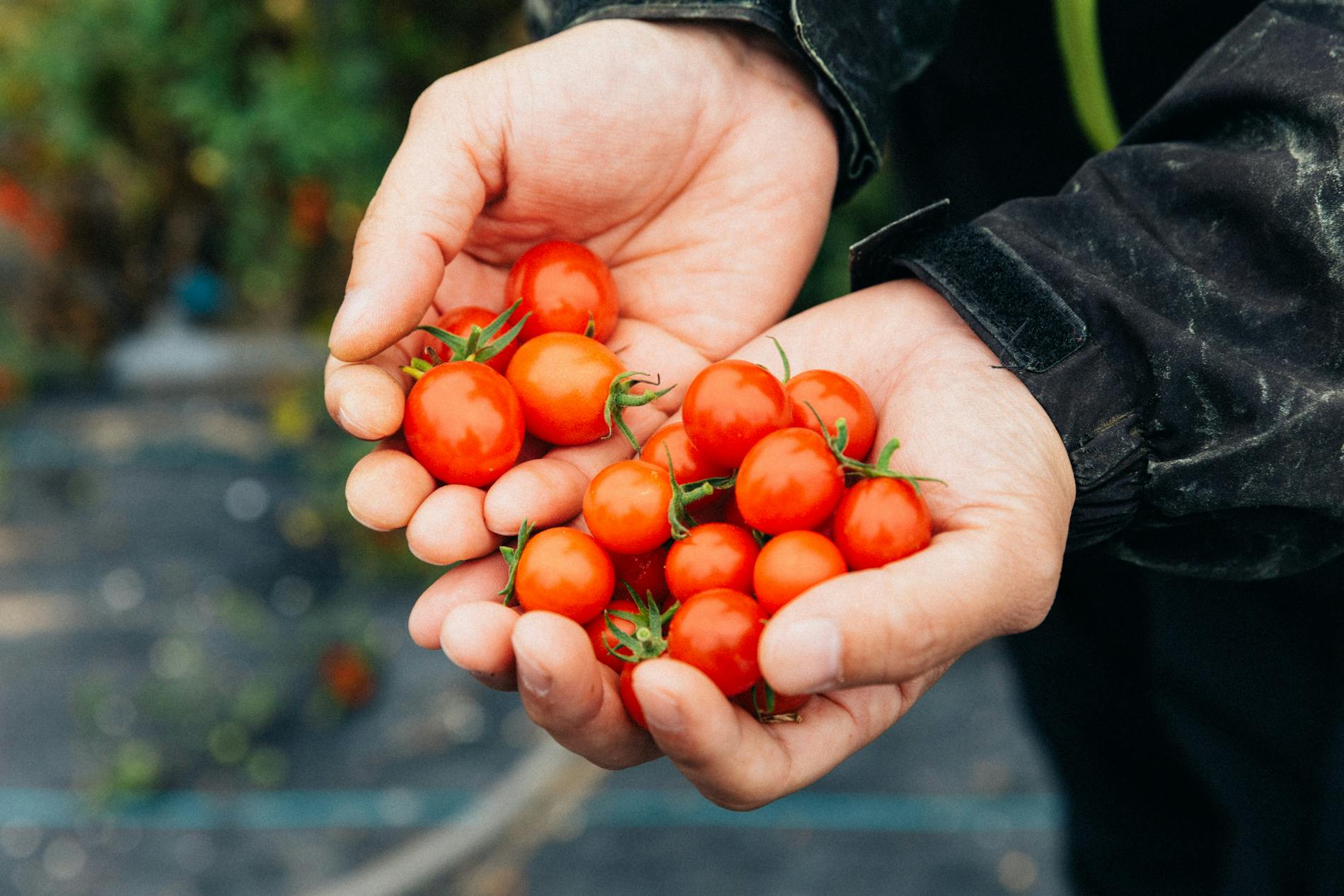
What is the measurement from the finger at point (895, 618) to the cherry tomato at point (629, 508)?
36 centimetres

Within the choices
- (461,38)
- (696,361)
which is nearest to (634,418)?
(696,361)

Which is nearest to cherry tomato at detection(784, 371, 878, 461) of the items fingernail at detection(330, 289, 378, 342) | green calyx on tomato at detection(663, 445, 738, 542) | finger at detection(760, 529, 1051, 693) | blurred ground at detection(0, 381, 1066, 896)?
green calyx on tomato at detection(663, 445, 738, 542)

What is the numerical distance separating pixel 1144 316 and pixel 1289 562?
0.43 m

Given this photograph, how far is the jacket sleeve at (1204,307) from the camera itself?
4.69 ft

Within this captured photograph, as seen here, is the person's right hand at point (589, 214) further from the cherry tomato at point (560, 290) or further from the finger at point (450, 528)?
the cherry tomato at point (560, 290)

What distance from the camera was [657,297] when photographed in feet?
7.14

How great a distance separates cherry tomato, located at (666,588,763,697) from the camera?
4.85ft

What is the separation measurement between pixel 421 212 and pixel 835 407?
77cm

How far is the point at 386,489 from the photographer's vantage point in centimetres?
169

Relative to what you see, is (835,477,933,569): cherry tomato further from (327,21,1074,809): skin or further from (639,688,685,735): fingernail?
(639,688,685,735): fingernail

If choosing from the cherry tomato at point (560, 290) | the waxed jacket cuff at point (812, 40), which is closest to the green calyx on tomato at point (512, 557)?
the cherry tomato at point (560, 290)

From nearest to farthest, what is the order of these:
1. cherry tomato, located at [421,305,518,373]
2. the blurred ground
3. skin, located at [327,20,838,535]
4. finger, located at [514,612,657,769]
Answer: finger, located at [514,612,657,769]
skin, located at [327,20,838,535]
cherry tomato, located at [421,305,518,373]
the blurred ground

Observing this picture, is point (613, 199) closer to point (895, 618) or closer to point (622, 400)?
point (622, 400)

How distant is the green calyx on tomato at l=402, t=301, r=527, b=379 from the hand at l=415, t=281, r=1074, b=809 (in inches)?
14.4
